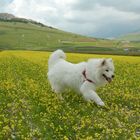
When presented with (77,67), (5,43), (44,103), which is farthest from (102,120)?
(5,43)

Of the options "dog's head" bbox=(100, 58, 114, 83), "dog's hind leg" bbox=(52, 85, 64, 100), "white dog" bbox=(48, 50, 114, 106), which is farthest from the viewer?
"dog's hind leg" bbox=(52, 85, 64, 100)

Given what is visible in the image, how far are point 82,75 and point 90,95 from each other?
37.3 inches

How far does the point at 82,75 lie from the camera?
14977 millimetres

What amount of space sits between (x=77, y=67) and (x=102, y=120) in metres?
4.42

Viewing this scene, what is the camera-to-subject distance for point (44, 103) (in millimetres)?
14008

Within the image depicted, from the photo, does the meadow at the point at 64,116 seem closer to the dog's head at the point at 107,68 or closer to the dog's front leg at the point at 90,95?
the dog's front leg at the point at 90,95

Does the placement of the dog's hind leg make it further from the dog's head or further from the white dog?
the dog's head

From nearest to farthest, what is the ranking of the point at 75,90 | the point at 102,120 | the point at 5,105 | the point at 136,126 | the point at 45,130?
the point at 45,130 < the point at 136,126 < the point at 102,120 < the point at 5,105 < the point at 75,90

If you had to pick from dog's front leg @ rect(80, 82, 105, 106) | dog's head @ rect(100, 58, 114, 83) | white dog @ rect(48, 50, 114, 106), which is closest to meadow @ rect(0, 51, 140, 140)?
dog's front leg @ rect(80, 82, 105, 106)

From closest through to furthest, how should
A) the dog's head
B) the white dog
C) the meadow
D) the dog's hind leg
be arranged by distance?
the meadow → the dog's head → the white dog → the dog's hind leg

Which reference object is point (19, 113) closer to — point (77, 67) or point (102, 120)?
point (102, 120)

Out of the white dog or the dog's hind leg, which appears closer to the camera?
the white dog

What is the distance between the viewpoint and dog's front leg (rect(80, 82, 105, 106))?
14.1 metres

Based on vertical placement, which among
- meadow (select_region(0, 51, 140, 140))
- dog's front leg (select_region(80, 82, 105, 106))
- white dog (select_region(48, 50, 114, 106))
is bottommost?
meadow (select_region(0, 51, 140, 140))
